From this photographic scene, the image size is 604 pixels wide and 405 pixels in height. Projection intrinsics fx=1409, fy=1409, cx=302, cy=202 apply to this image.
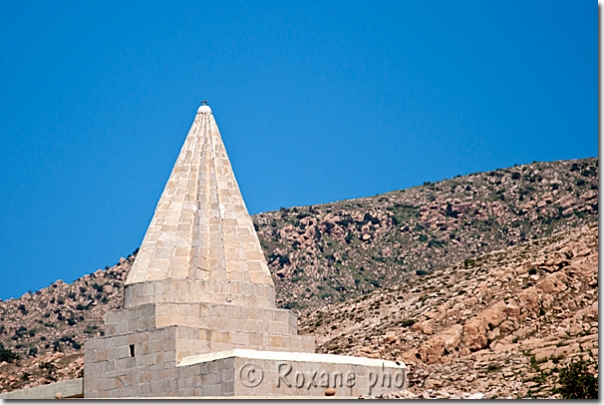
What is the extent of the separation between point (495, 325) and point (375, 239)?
122 feet

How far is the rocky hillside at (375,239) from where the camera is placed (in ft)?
204

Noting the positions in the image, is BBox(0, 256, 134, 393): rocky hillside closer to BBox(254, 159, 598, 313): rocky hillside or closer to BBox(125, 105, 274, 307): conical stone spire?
BBox(254, 159, 598, 313): rocky hillside

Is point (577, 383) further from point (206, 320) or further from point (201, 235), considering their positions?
point (201, 235)

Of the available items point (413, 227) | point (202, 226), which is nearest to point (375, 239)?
point (413, 227)

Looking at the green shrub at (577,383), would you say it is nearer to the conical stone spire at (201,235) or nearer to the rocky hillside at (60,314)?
the conical stone spire at (201,235)

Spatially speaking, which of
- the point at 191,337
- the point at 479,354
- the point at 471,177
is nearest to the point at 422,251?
the point at 471,177

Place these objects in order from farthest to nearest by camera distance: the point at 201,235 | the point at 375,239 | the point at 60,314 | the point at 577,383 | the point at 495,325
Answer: the point at 375,239
the point at 60,314
the point at 495,325
the point at 201,235
the point at 577,383

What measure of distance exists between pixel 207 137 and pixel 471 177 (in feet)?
179

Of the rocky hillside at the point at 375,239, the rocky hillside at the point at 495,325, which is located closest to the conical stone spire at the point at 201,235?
the rocky hillside at the point at 495,325

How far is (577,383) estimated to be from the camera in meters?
24.6

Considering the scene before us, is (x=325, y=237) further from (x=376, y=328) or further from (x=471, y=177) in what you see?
(x=376, y=328)

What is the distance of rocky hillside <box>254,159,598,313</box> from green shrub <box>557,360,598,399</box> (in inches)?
1361

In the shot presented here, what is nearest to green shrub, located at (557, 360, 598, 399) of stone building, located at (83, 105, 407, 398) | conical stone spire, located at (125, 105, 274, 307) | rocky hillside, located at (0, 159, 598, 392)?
stone building, located at (83, 105, 407, 398)

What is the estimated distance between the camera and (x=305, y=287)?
6412cm
